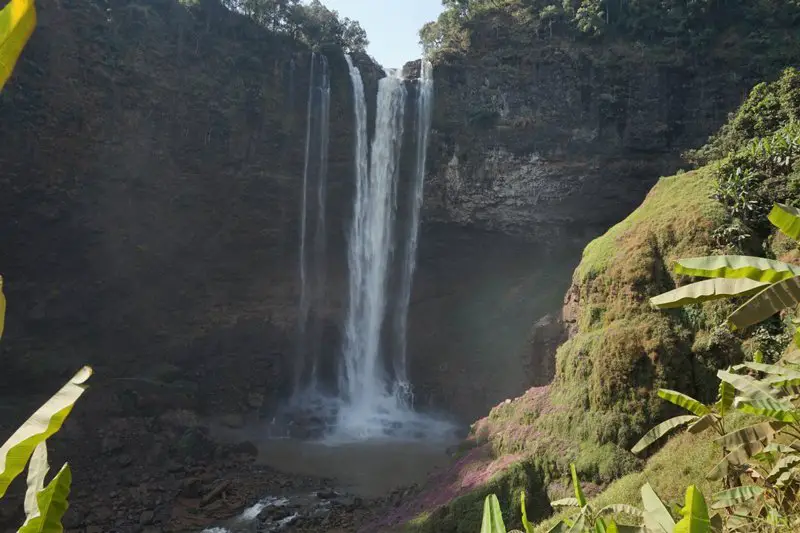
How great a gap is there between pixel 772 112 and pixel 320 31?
2662 cm

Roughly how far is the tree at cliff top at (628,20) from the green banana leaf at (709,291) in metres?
30.2

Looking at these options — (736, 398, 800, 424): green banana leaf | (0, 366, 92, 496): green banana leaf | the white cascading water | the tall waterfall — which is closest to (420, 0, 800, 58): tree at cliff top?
the white cascading water

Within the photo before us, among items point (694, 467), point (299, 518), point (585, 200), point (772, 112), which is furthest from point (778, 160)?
point (585, 200)

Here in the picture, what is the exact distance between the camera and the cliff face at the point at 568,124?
28.5 meters

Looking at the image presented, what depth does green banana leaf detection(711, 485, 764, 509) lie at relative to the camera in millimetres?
4406

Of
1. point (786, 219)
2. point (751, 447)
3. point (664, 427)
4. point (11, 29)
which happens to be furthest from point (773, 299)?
A: point (11, 29)

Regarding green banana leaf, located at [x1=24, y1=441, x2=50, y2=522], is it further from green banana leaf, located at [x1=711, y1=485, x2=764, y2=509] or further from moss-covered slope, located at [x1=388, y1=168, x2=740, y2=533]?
moss-covered slope, located at [x1=388, y1=168, x2=740, y2=533]

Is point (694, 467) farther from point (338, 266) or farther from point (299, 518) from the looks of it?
point (338, 266)

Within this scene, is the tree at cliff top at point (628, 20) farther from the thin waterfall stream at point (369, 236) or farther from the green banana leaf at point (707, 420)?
the green banana leaf at point (707, 420)

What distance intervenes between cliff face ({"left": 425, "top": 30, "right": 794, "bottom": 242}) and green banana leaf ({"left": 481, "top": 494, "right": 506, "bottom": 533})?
27.8 metres

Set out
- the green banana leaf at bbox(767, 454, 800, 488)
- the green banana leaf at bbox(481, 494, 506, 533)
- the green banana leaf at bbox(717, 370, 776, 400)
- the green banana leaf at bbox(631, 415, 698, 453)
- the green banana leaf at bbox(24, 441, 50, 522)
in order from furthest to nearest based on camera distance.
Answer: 1. the green banana leaf at bbox(631, 415, 698, 453)
2. the green banana leaf at bbox(767, 454, 800, 488)
3. the green banana leaf at bbox(717, 370, 776, 400)
4. the green banana leaf at bbox(481, 494, 506, 533)
5. the green banana leaf at bbox(24, 441, 50, 522)

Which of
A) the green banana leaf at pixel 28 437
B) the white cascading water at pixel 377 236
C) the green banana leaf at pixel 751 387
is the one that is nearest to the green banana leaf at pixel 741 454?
the green banana leaf at pixel 751 387

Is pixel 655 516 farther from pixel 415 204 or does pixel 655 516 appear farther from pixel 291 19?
pixel 291 19

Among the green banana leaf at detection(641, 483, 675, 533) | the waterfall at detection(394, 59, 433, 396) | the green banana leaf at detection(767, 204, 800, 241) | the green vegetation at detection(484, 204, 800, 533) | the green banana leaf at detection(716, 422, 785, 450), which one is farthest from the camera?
the waterfall at detection(394, 59, 433, 396)
